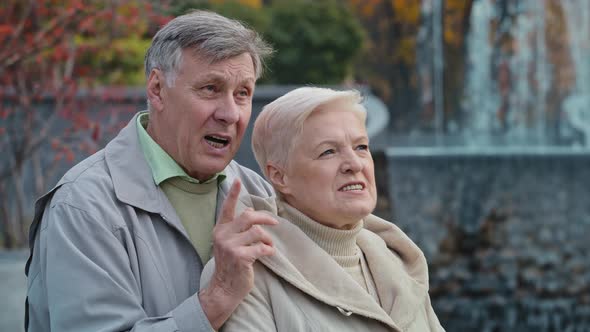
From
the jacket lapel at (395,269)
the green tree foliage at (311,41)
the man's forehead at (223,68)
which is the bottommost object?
the green tree foliage at (311,41)

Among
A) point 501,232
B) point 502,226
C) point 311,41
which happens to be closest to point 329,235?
point 501,232

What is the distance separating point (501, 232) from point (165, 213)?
8.79m

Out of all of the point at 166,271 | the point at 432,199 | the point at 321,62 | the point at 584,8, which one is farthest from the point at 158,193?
the point at 584,8

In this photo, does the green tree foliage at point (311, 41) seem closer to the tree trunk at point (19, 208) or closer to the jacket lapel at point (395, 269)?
the tree trunk at point (19, 208)

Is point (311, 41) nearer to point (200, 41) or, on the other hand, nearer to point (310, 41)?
point (310, 41)

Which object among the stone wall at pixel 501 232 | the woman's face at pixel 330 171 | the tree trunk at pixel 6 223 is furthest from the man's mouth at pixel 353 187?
the stone wall at pixel 501 232

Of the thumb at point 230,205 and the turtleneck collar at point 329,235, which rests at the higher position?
the thumb at point 230,205

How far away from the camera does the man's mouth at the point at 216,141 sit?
7.79 feet

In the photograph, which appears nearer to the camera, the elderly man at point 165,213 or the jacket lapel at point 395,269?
the elderly man at point 165,213

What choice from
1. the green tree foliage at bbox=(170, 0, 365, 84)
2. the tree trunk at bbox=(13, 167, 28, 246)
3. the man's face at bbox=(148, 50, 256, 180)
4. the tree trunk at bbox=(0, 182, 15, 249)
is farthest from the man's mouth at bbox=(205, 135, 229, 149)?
the green tree foliage at bbox=(170, 0, 365, 84)

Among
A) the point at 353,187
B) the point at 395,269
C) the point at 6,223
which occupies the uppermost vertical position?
the point at 353,187

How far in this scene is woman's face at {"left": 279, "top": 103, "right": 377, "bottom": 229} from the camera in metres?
2.15

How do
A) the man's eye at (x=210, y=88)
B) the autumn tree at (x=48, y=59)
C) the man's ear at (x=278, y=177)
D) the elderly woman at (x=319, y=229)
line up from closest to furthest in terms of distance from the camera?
the elderly woman at (x=319, y=229), the man's ear at (x=278, y=177), the man's eye at (x=210, y=88), the autumn tree at (x=48, y=59)

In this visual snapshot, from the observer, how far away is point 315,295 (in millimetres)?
2098
